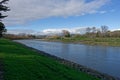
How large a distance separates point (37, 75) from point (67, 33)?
173 m

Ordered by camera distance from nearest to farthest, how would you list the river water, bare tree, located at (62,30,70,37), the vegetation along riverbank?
the river water, the vegetation along riverbank, bare tree, located at (62,30,70,37)

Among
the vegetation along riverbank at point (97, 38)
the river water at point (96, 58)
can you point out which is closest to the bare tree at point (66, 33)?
the vegetation along riverbank at point (97, 38)

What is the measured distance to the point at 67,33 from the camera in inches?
7446

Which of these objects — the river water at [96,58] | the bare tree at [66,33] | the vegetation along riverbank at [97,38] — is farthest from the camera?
the bare tree at [66,33]

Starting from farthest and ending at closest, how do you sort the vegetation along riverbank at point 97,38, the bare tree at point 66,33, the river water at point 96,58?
1. the bare tree at point 66,33
2. the vegetation along riverbank at point 97,38
3. the river water at point 96,58

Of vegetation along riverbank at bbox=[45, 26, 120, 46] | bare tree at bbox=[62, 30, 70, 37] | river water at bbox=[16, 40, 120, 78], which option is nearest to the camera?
river water at bbox=[16, 40, 120, 78]

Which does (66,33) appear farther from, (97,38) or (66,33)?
(97,38)

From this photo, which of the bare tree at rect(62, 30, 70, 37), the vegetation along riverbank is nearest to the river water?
the vegetation along riverbank

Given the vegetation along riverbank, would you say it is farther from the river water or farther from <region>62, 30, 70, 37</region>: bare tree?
the river water

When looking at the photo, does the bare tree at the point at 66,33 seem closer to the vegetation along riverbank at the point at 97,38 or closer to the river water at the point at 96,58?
the vegetation along riverbank at the point at 97,38

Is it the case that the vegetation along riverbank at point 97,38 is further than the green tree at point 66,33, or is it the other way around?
the green tree at point 66,33

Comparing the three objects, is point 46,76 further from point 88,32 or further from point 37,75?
point 88,32

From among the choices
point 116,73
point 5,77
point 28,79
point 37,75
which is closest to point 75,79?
point 37,75

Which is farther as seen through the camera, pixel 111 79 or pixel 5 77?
pixel 111 79
